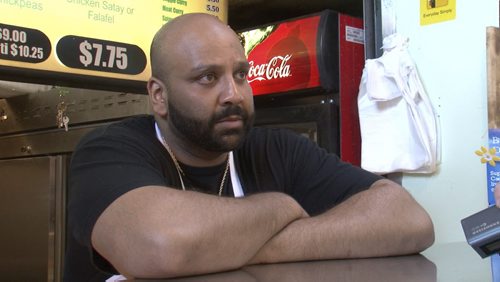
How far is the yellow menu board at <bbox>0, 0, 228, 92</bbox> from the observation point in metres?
2.00

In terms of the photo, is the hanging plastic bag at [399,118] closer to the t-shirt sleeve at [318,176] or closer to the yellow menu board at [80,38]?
the t-shirt sleeve at [318,176]

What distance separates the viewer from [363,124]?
2520 mm

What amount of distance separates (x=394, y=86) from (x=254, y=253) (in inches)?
57.6

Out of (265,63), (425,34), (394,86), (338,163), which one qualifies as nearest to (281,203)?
(338,163)

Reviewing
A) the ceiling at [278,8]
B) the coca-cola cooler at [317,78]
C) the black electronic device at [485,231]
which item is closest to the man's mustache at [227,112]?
the black electronic device at [485,231]

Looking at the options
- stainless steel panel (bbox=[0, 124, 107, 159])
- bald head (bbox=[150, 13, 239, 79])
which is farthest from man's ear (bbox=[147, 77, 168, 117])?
stainless steel panel (bbox=[0, 124, 107, 159])

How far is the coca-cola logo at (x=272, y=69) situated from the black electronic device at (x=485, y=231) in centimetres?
180

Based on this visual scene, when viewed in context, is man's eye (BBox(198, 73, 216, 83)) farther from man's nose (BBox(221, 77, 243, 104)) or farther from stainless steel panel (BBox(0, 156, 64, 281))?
stainless steel panel (BBox(0, 156, 64, 281))

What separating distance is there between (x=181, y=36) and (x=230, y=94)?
22 cm

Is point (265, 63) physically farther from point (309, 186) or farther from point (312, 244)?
point (312, 244)

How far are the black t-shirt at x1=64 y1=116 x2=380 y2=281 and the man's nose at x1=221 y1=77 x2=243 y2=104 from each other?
215mm

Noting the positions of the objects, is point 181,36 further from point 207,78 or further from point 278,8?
point 278,8

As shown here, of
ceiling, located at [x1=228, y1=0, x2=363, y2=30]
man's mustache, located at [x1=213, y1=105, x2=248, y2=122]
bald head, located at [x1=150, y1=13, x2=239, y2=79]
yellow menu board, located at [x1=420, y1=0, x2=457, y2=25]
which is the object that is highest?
Answer: ceiling, located at [x1=228, y1=0, x2=363, y2=30]

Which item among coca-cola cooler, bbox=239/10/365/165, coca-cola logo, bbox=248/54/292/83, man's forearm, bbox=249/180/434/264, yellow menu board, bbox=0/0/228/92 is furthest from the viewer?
coca-cola logo, bbox=248/54/292/83
